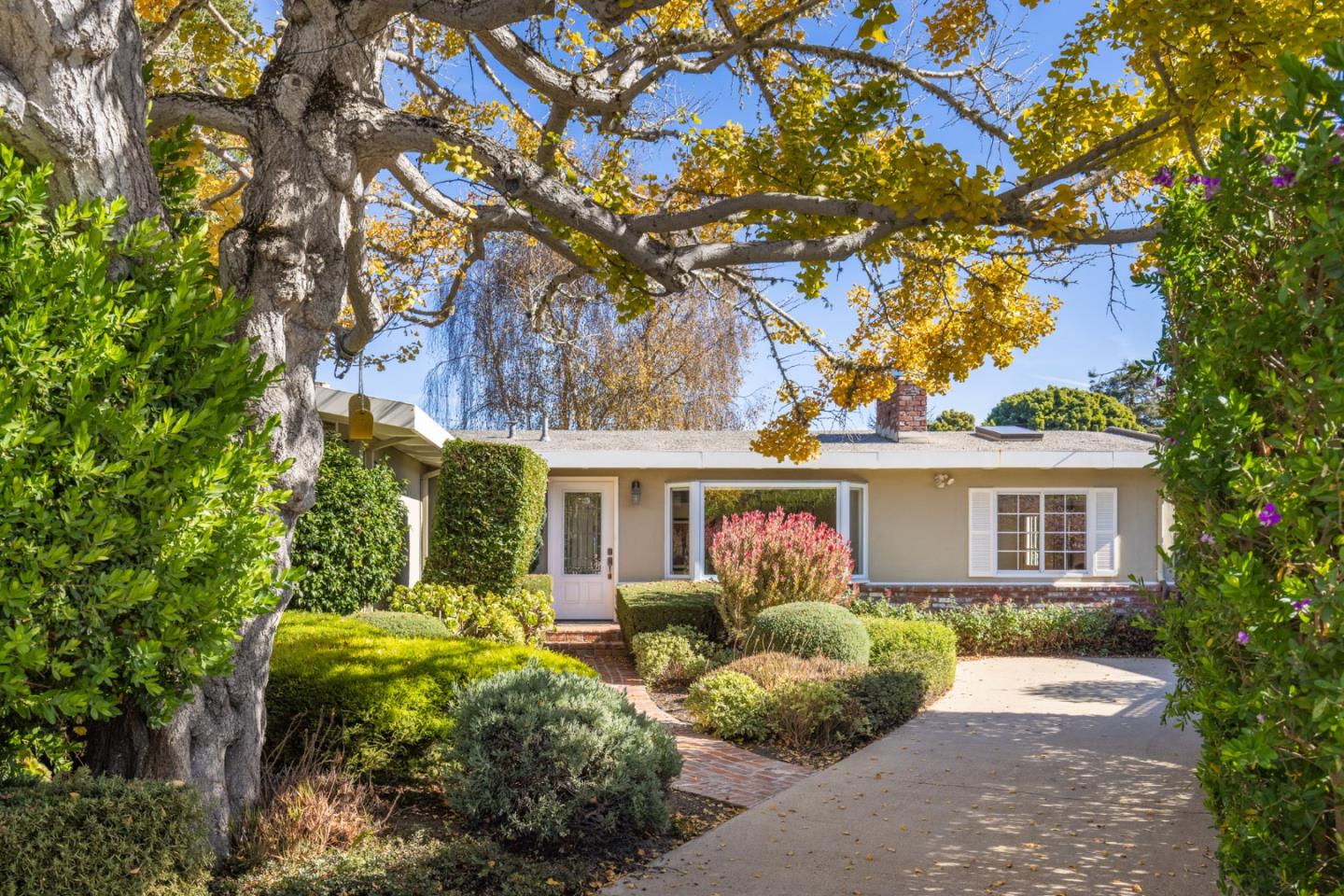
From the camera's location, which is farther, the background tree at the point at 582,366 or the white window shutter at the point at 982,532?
the background tree at the point at 582,366

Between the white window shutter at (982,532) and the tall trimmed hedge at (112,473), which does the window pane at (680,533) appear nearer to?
the white window shutter at (982,532)

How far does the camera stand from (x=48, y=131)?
3.83 metres

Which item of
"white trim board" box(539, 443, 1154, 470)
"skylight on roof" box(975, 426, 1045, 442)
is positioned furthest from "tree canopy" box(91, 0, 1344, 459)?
"skylight on roof" box(975, 426, 1045, 442)

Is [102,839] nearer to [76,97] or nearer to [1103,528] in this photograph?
[76,97]

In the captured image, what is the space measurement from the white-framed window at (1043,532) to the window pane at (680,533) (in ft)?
14.8

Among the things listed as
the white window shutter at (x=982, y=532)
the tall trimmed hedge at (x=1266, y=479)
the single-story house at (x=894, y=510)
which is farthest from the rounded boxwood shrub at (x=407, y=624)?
the white window shutter at (x=982, y=532)

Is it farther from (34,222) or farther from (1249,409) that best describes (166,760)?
(1249,409)

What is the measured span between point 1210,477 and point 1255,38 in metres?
2.80

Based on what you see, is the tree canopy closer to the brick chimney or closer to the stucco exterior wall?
the stucco exterior wall

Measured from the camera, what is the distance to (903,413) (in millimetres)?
16594

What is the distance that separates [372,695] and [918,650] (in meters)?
7.00

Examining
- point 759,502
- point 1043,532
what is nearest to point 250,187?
point 759,502

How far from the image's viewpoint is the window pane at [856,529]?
15398 millimetres

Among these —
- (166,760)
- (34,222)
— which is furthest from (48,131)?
(166,760)
